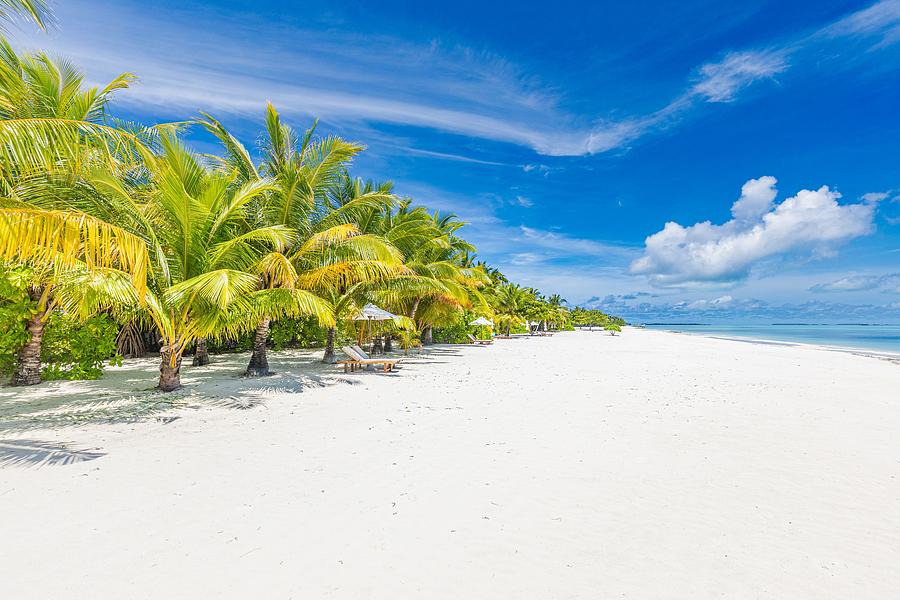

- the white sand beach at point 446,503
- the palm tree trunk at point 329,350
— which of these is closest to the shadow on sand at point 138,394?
the white sand beach at point 446,503

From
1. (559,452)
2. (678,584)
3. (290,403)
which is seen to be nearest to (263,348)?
(290,403)

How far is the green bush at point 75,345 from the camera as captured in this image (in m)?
9.05

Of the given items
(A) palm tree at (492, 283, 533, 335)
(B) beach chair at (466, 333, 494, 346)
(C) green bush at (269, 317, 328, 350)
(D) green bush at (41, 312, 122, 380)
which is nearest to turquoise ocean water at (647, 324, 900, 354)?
(A) palm tree at (492, 283, 533, 335)

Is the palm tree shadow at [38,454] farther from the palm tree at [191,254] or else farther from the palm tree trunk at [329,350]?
the palm tree trunk at [329,350]

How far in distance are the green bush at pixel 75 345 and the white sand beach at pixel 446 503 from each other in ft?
5.52

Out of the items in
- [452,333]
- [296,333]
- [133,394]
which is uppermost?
[452,333]

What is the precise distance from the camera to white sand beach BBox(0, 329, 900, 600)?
260 centimetres

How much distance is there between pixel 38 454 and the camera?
15.1ft

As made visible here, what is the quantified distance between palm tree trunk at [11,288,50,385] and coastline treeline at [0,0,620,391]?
0.08 ft

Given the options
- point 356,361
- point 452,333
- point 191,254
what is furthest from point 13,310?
point 452,333

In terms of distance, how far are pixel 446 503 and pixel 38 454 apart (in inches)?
183

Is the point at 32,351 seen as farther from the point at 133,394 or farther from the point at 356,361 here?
the point at 356,361

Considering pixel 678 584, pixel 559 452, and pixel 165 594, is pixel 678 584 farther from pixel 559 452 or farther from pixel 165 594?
pixel 165 594

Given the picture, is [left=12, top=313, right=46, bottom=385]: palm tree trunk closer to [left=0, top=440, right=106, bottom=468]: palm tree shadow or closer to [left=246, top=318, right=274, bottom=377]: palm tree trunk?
[left=246, top=318, right=274, bottom=377]: palm tree trunk
